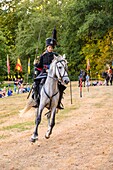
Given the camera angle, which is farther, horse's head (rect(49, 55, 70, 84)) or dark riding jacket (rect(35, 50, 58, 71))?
dark riding jacket (rect(35, 50, 58, 71))

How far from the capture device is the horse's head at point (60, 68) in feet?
36.6

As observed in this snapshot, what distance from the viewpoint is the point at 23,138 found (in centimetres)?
1285

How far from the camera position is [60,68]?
11438 mm

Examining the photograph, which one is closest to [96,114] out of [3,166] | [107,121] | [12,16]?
[107,121]

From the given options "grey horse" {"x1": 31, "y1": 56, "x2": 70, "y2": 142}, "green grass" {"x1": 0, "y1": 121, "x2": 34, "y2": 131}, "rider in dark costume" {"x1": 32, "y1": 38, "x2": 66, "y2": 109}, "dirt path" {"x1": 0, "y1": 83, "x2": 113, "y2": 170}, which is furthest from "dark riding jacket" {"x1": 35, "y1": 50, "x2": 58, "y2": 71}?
"green grass" {"x1": 0, "y1": 121, "x2": 34, "y2": 131}

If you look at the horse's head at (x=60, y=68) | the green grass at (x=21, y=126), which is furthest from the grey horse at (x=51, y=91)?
the green grass at (x=21, y=126)

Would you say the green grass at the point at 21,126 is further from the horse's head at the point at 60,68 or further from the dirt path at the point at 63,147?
the horse's head at the point at 60,68

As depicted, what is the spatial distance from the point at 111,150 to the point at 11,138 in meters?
3.68

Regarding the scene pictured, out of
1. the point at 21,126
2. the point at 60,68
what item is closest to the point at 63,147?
the point at 60,68

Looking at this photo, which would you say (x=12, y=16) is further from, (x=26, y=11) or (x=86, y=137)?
(x=86, y=137)

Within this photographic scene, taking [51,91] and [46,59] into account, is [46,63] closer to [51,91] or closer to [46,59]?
[46,59]

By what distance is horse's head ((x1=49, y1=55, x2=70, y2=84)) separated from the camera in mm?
11156

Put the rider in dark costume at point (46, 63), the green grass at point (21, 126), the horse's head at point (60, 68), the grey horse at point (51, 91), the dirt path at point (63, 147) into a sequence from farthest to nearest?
the green grass at point (21, 126), the rider in dark costume at point (46, 63), the grey horse at point (51, 91), the horse's head at point (60, 68), the dirt path at point (63, 147)

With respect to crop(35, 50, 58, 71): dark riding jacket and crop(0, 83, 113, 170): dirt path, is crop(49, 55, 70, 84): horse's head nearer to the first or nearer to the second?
crop(35, 50, 58, 71): dark riding jacket
